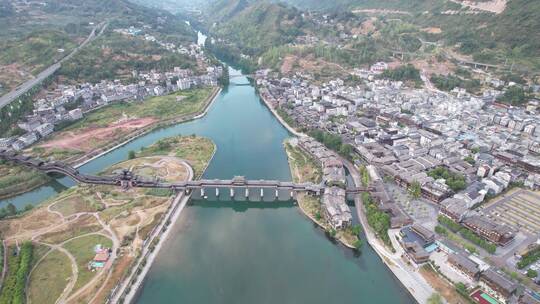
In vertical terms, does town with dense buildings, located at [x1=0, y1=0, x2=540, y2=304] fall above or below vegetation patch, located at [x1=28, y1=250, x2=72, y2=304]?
above

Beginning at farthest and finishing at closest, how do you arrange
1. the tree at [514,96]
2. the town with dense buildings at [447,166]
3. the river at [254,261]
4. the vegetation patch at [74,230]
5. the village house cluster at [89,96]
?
the tree at [514,96]
the village house cluster at [89,96]
the vegetation patch at [74,230]
the town with dense buildings at [447,166]
the river at [254,261]

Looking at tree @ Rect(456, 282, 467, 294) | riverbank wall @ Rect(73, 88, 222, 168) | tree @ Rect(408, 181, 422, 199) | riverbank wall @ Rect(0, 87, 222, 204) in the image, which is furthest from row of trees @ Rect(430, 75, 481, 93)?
tree @ Rect(456, 282, 467, 294)

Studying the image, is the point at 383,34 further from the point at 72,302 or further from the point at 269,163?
the point at 72,302

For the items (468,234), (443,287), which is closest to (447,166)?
(468,234)

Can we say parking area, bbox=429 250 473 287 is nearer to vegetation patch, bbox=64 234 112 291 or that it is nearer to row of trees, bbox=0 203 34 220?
vegetation patch, bbox=64 234 112 291

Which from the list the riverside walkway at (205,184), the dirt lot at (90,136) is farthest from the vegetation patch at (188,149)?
the dirt lot at (90,136)

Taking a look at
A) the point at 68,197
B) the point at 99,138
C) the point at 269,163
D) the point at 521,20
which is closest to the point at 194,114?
the point at 99,138

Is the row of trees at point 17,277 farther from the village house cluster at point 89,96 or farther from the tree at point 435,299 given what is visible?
the tree at point 435,299
